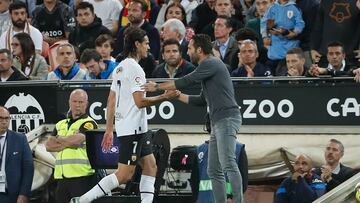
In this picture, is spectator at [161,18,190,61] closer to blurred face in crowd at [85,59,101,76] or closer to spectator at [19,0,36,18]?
blurred face in crowd at [85,59,101,76]

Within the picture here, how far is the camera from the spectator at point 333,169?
48.9ft

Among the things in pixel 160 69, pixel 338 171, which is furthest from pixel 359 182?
pixel 160 69

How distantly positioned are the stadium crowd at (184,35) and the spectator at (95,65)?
0.01 m

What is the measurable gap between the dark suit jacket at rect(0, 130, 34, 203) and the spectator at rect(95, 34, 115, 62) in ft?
7.25

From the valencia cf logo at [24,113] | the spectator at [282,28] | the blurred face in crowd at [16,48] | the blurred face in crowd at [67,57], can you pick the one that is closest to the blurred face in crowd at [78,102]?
the valencia cf logo at [24,113]

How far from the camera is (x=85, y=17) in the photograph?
61.4 ft

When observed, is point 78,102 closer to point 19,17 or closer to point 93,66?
point 93,66

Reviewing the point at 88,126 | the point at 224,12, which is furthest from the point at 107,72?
the point at 224,12

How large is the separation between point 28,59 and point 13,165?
2609mm

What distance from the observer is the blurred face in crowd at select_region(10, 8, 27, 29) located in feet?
62.1

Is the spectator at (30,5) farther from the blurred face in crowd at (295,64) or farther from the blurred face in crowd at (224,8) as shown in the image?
the blurred face in crowd at (295,64)

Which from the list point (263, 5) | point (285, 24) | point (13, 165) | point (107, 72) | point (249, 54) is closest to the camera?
point (13, 165)

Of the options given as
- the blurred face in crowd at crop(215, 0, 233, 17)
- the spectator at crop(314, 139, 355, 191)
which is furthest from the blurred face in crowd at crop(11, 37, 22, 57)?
the spectator at crop(314, 139, 355, 191)

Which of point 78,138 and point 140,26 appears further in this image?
point 140,26
